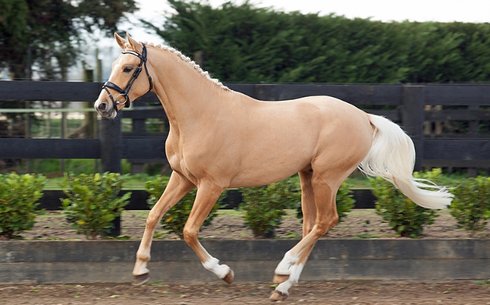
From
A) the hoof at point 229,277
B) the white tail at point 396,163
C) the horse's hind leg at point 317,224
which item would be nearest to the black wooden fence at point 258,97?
the white tail at point 396,163

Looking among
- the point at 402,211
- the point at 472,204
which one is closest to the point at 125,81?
the point at 402,211

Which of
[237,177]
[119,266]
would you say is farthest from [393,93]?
[119,266]

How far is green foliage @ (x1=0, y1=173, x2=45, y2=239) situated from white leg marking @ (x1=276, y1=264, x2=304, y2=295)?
2.11 metres

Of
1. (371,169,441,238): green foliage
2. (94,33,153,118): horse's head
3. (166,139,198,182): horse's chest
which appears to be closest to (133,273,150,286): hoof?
(166,139,198,182): horse's chest

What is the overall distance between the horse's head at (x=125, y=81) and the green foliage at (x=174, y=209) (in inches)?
41.9

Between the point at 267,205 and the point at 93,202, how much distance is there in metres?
1.43

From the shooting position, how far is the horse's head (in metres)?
5.66

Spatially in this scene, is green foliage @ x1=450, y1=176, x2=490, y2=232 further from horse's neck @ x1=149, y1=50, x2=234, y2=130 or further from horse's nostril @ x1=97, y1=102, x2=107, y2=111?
horse's nostril @ x1=97, y1=102, x2=107, y2=111

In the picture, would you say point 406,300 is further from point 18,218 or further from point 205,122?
point 18,218

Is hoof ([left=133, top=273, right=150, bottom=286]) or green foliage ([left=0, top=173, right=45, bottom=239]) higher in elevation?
green foliage ([left=0, top=173, right=45, bottom=239])

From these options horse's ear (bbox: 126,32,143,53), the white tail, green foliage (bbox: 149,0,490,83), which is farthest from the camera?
green foliage (bbox: 149,0,490,83)

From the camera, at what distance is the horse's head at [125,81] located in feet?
18.6

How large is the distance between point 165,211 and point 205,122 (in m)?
0.77

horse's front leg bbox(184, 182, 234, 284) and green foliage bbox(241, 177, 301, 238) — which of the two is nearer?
horse's front leg bbox(184, 182, 234, 284)
